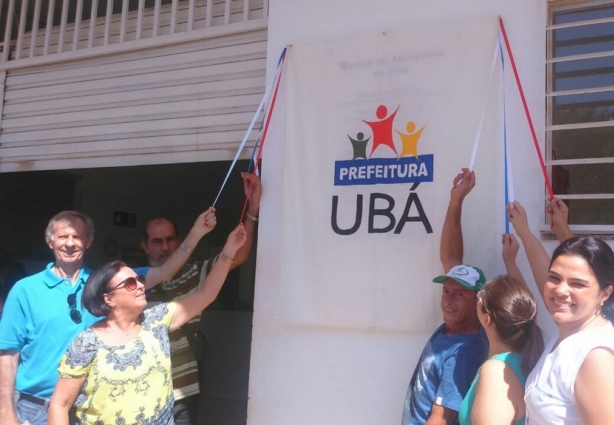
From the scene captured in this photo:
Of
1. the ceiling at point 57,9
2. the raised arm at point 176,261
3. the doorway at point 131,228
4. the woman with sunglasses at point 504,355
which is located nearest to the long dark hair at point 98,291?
the raised arm at point 176,261

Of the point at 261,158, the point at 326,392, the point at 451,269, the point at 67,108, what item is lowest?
the point at 326,392

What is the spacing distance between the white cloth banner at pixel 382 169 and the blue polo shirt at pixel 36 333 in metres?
1.03

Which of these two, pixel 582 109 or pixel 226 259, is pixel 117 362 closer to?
pixel 226 259

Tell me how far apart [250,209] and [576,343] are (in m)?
1.94

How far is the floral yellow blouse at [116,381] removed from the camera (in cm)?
267

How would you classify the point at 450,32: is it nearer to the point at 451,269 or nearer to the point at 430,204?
the point at 430,204

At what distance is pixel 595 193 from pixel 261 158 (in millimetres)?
1647

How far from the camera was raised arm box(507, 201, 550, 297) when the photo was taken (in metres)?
2.68

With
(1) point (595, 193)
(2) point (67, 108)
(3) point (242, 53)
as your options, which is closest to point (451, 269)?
(1) point (595, 193)

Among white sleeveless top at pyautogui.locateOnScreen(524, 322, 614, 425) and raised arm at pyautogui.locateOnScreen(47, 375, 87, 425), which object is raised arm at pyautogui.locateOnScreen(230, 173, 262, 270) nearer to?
raised arm at pyautogui.locateOnScreen(47, 375, 87, 425)


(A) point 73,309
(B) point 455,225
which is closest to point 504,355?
(B) point 455,225

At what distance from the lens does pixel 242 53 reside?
3.83 meters

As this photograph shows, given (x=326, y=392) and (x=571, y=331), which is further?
(x=326, y=392)

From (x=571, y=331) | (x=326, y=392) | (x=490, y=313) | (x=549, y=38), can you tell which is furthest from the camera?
(x=326, y=392)
